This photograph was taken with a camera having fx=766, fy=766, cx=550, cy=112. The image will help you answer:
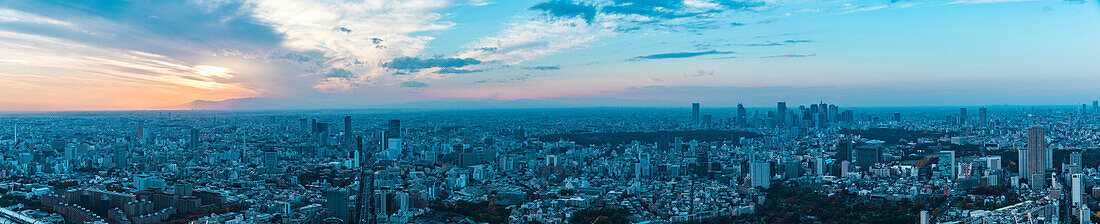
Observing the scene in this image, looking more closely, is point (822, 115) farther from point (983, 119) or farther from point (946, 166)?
point (946, 166)

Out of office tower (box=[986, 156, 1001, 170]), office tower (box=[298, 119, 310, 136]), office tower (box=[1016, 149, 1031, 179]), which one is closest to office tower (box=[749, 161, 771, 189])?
office tower (box=[1016, 149, 1031, 179])

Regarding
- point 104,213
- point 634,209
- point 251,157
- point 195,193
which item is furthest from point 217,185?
point 634,209

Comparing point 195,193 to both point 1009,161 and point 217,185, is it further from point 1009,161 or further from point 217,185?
point 1009,161

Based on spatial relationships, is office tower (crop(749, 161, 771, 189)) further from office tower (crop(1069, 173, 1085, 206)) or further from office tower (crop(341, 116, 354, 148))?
office tower (crop(341, 116, 354, 148))

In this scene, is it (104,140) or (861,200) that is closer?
(861,200)

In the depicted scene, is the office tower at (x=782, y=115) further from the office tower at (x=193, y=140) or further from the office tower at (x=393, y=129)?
the office tower at (x=193, y=140)

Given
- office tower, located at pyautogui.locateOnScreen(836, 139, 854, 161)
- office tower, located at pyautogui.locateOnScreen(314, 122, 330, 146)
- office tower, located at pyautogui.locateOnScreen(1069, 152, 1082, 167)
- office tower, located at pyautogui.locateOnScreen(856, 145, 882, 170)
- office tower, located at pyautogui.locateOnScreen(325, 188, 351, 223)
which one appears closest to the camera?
office tower, located at pyautogui.locateOnScreen(325, 188, 351, 223)
